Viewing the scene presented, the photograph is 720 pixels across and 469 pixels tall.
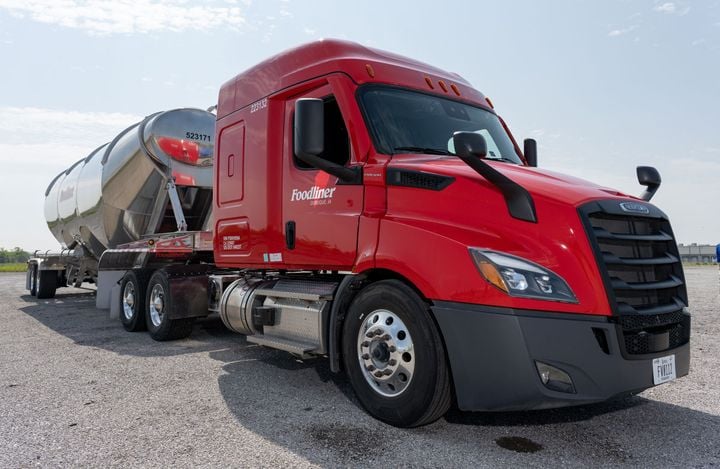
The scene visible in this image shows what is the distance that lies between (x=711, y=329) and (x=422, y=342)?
6.83 m

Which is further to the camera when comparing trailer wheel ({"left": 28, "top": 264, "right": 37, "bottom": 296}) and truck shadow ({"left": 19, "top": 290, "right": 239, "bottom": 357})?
trailer wheel ({"left": 28, "top": 264, "right": 37, "bottom": 296})

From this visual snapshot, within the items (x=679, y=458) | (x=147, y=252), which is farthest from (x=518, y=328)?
(x=147, y=252)

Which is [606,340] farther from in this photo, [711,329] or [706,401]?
[711,329]

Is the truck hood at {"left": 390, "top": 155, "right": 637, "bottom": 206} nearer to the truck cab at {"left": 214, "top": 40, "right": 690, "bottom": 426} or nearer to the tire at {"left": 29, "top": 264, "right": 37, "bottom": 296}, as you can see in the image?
the truck cab at {"left": 214, "top": 40, "right": 690, "bottom": 426}

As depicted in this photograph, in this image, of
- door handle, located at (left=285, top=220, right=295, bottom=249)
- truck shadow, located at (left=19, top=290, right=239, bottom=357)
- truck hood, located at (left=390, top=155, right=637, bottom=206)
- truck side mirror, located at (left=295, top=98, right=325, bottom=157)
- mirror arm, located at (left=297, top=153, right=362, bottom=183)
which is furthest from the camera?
truck shadow, located at (left=19, top=290, right=239, bottom=357)

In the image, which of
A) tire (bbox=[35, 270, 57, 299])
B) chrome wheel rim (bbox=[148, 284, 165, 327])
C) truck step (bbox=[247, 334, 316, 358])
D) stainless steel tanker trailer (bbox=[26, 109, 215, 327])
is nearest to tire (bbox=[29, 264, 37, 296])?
tire (bbox=[35, 270, 57, 299])

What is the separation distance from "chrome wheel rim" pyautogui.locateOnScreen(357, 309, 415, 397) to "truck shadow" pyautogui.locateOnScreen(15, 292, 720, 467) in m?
0.30

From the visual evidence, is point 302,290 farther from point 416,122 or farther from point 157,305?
point 157,305

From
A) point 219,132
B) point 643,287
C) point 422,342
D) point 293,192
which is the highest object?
point 219,132

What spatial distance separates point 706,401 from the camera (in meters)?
4.59

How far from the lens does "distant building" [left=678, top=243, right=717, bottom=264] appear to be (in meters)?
52.8

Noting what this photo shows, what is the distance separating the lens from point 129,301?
8727 mm

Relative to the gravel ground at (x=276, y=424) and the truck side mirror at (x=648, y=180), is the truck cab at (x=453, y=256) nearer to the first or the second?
the gravel ground at (x=276, y=424)

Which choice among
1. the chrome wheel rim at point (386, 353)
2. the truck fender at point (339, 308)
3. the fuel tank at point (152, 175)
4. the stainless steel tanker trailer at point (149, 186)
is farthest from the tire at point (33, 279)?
the chrome wheel rim at point (386, 353)
